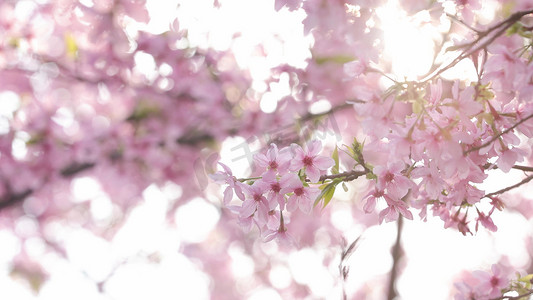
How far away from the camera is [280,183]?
1.80 metres

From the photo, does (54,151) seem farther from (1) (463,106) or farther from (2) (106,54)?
(1) (463,106)

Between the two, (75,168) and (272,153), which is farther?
(75,168)

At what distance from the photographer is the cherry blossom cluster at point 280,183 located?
1.80 m

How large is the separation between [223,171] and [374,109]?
0.53 m

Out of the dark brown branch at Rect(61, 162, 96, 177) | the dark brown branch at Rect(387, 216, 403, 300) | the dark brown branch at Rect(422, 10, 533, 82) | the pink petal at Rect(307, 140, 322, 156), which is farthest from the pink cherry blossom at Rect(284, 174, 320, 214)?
the dark brown branch at Rect(61, 162, 96, 177)

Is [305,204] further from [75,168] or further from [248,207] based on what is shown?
[75,168]

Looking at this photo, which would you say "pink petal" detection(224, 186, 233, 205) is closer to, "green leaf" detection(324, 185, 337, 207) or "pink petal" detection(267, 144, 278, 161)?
"pink petal" detection(267, 144, 278, 161)

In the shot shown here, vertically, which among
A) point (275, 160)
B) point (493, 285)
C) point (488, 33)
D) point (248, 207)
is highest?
point (488, 33)

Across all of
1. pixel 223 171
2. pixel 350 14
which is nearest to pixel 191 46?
pixel 350 14

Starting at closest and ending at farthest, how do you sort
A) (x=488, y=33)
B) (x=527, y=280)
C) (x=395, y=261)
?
(x=488, y=33) < (x=527, y=280) < (x=395, y=261)

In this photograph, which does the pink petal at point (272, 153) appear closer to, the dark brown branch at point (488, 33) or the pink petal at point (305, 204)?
the pink petal at point (305, 204)

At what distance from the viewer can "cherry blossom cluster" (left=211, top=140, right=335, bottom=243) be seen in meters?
1.80

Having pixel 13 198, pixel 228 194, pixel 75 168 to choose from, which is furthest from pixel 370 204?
pixel 13 198

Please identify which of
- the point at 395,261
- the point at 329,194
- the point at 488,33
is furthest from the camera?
the point at 395,261
